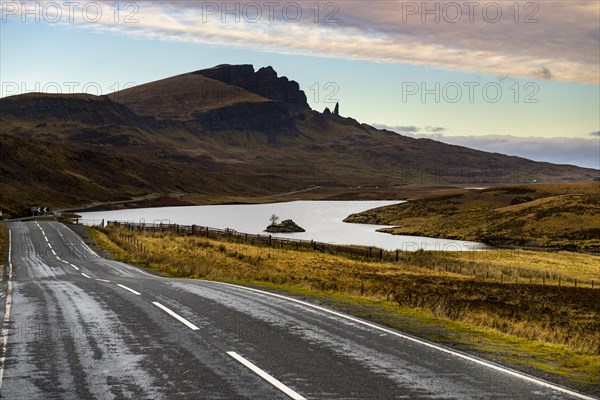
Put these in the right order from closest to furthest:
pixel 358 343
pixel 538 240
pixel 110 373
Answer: pixel 110 373
pixel 358 343
pixel 538 240

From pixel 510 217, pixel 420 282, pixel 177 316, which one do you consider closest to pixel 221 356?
pixel 177 316

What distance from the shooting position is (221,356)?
11.5 meters

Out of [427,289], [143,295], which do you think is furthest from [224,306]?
[427,289]

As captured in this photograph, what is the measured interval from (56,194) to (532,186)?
13305cm

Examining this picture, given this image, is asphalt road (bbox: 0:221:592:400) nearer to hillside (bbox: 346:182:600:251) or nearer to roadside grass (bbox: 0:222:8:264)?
roadside grass (bbox: 0:222:8:264)

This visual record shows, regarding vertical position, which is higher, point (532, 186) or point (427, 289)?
point (532, 186)

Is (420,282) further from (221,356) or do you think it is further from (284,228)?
(284,228)

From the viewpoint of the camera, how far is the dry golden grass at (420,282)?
22.8 metres

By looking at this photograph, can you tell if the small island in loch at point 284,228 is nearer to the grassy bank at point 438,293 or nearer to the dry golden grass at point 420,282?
the grassy bank at point 438,293

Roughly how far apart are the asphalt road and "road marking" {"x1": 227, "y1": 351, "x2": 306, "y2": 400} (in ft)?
0.10

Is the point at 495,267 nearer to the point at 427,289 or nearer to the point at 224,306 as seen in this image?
the point at 427,289

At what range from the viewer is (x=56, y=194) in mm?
182000

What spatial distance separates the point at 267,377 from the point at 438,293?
2776 cm

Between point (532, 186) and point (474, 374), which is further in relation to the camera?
point (532, 186)
